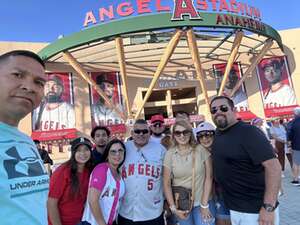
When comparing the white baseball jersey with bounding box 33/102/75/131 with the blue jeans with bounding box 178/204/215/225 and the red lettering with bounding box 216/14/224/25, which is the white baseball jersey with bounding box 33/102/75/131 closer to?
the red lettering with bounding box 216/14/224/25

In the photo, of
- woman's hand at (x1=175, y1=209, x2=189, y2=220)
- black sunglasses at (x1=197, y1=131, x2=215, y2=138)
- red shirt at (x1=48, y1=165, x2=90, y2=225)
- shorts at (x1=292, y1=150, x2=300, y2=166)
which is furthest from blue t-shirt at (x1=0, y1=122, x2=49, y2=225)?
shorts at (x1=292, y1=150, x2=300, y2=166)

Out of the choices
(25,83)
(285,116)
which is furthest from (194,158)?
(285,116)

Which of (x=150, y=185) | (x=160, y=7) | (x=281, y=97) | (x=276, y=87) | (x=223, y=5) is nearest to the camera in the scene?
(x=150, y=185)

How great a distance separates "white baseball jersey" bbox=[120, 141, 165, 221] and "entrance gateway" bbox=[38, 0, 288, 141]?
1382cm

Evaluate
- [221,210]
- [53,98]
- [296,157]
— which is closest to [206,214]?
[221,210]

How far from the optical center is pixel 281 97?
977 inches

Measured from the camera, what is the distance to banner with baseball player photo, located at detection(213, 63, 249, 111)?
81.9 ft

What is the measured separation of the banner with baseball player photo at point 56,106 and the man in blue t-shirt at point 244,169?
67.3 ft

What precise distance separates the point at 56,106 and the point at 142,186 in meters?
20.5

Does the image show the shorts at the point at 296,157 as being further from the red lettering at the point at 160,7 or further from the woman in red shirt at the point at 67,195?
the red lettering at the point at 160,7

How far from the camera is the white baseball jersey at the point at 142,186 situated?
3.08m

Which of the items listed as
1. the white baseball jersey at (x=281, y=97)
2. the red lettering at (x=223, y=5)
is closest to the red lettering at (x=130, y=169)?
the red lettering at (x=223, y=5)

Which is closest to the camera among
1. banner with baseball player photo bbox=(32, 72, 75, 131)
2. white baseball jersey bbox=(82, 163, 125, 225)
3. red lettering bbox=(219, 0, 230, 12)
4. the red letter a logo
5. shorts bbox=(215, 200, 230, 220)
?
white baseball jersey bbox=(82, 163, 125, 225)

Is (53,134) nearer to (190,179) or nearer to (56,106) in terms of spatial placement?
(56,106)
